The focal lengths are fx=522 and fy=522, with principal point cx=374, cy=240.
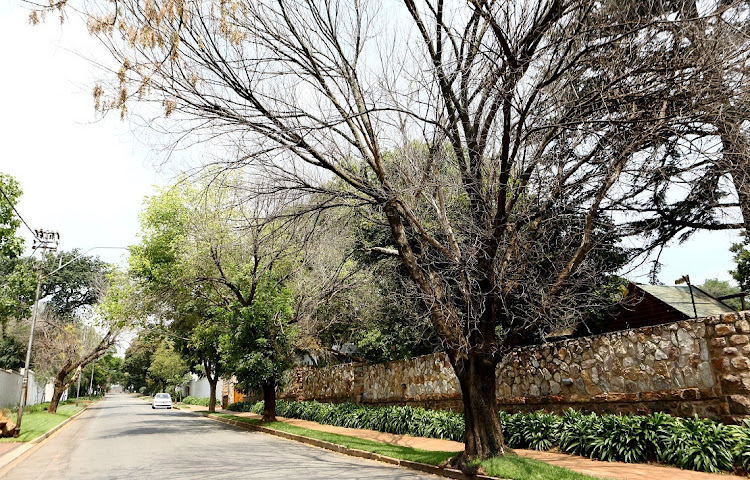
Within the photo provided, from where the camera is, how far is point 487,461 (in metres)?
9.23

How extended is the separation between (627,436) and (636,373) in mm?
1477

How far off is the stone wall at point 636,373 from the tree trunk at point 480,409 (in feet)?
9.06

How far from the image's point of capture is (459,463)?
32.0 feet

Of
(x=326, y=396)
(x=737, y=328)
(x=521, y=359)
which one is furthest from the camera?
(x=326, y=396)

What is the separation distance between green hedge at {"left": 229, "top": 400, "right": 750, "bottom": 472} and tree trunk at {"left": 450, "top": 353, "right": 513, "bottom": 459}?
1.70 meters

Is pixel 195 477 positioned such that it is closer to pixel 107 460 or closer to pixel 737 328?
pixel 107 460

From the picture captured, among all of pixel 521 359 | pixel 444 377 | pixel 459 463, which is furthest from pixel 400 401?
pixel 459 463

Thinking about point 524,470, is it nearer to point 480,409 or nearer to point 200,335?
point 480,409

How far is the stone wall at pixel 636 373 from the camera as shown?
884 centimetres

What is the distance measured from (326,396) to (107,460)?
45.5 ft

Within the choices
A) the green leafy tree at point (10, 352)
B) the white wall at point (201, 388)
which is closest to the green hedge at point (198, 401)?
the white wall at point (201, 388)

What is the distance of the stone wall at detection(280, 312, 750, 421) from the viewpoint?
8.84m

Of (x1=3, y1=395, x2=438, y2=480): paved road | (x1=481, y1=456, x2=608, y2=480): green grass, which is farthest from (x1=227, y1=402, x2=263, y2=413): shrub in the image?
(x1=481, y1=456, x2=608, y2=480): green grass

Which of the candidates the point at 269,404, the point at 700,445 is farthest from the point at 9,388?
the point at 700,445
